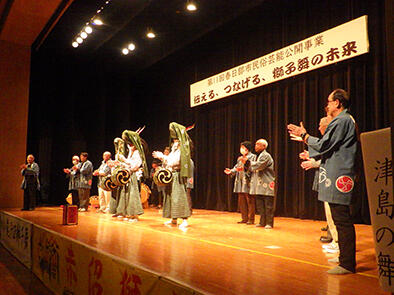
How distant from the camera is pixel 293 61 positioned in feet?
23.2

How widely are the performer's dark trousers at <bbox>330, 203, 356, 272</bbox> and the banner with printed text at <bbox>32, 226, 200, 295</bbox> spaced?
4.25 ft

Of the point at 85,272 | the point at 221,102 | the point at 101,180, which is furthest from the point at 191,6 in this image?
the point at 85,272

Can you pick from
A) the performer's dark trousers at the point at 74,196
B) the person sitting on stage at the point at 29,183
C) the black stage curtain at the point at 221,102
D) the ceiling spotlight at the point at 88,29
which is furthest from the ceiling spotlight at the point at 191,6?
the performer's dark trousers at the point at 74,196

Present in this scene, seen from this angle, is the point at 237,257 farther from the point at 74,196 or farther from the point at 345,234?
the point at 74,196

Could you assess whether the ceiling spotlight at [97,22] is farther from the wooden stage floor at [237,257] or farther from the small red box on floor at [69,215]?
the wooden stage floor at [237,257]

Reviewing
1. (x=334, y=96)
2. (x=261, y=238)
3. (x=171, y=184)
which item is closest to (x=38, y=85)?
(x=171, y=184)

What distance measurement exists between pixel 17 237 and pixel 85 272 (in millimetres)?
2822

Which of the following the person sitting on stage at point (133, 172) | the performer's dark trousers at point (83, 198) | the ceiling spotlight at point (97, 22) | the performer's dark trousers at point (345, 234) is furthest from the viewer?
the performer's dark trousers at point (83, 198)

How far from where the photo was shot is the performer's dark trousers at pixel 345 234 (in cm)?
248

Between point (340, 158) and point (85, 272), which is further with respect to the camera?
point (85, 272)

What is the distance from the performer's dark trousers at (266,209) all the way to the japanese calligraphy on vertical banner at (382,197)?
4.01 m

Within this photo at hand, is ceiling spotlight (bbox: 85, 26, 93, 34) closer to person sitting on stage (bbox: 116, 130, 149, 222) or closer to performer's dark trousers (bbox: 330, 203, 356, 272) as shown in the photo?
person sitting on stage (bbox: 116, 130, 149, 222)

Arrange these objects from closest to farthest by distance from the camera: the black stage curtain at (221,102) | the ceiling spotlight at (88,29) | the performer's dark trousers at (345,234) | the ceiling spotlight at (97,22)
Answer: the performer's dark trousers at (345,234), the black stage curtain at (221,102), the ceiling spotlight at (97,22), the ceiling spotlight at (88,29)

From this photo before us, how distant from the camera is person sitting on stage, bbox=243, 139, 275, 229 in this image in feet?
18.0
